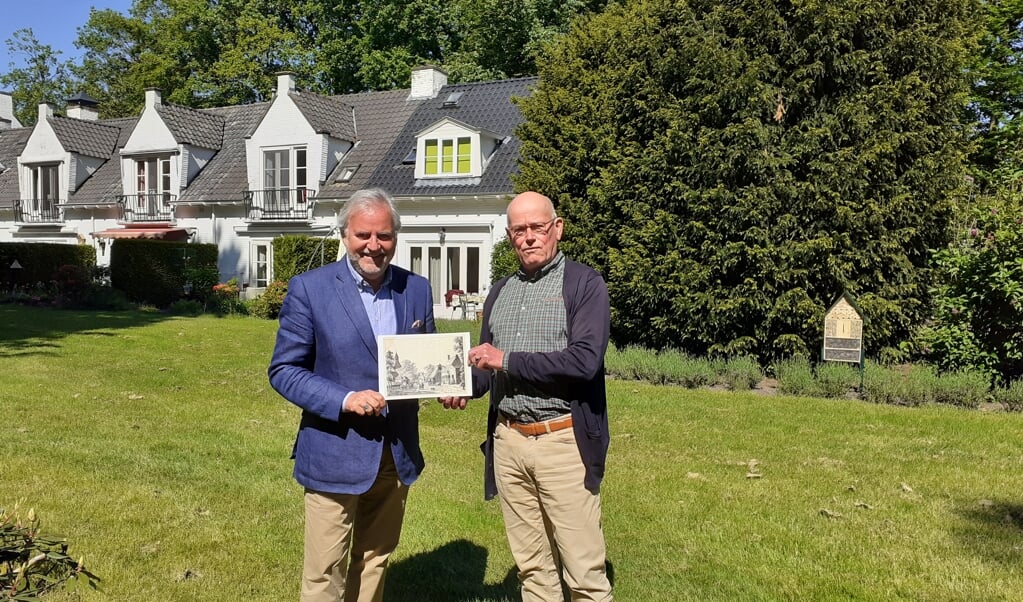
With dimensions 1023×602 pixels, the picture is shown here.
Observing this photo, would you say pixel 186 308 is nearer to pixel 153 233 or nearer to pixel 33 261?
pixel 153 233

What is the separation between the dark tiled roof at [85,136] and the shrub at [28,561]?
3289 cm

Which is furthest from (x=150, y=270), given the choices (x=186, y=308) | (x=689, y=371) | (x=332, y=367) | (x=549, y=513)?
(x=549, y=513)

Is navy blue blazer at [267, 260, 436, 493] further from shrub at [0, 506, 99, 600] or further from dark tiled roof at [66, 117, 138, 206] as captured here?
dark tiled roof at [66, 117, 138, 206]

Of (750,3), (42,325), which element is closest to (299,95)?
(42,325)

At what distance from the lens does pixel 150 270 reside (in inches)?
904

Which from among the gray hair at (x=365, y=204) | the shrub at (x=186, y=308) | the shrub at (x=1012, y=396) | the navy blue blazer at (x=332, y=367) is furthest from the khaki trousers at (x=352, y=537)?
the shrub at (x=186, y=308)

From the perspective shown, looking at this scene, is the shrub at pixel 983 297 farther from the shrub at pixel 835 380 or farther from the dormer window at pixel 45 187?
the dormer window at pixel 45 187

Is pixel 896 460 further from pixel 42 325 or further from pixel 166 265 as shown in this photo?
pixel 166 265

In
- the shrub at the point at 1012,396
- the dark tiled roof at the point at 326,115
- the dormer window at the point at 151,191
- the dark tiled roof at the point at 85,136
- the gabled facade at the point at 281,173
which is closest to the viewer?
the shrub at the point at 1012,396

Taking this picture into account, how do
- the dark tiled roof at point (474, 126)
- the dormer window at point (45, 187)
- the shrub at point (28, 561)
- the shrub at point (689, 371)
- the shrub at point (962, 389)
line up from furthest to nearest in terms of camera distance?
the dormer window at point (45, 187), the dark tiled roof at point (474, 126), the shrub at point (689, 371), the shrub at point (962, 389), the shrub at point (28, 561)

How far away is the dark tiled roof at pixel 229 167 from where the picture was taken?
2673cm

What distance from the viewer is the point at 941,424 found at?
8609 mm

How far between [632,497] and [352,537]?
2.88 metres

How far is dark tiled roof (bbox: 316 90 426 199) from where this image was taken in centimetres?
2503
